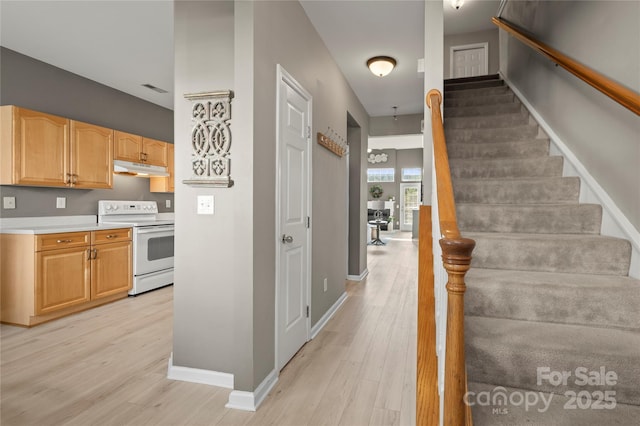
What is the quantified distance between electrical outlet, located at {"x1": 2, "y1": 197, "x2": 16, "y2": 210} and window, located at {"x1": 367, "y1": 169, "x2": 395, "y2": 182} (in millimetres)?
12330

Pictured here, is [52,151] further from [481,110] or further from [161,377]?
[481,110]

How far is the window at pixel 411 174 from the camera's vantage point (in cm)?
1352

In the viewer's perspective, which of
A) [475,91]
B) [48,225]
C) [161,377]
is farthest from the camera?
[475,91]

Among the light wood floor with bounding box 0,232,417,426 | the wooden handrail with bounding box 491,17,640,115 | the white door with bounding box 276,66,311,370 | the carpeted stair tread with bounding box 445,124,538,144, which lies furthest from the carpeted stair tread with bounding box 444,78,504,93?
the light wood floor with bounding box 0,232,417,426

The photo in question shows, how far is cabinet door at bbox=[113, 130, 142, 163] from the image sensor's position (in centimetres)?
432

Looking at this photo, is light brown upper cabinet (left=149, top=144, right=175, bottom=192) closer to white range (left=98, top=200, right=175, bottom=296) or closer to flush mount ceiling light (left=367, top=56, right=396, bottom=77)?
white range (left=98, top=200, right=175, bottom=296)

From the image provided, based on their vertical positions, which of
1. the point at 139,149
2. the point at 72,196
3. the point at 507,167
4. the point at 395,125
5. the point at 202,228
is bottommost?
the point at 202,228

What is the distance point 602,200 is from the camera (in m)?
2.05

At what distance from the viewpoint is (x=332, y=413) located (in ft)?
6.19

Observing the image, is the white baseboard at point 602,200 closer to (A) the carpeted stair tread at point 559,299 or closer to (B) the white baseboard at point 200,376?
(A) the carpeted stair tread at point 559,299

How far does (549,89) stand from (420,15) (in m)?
1.33

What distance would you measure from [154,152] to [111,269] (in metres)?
1.91

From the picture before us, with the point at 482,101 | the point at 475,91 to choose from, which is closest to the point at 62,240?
the point at 482,101

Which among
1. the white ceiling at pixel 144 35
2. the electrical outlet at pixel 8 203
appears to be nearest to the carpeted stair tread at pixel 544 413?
the white ceiling at pixel 144 35
